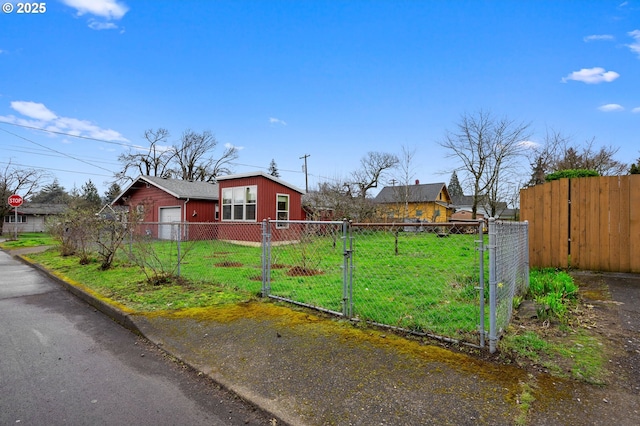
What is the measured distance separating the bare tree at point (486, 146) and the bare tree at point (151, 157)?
31.5m

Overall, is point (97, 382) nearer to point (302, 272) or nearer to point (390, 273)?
point (302, 272)

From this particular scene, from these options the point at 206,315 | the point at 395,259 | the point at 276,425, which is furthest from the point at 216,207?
the point at 276,425

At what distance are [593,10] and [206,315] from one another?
1112cm

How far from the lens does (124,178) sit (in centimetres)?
3653

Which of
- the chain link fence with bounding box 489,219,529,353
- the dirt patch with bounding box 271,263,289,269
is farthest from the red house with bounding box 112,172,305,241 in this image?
the chain link fence with bounding box 489,219,529,353

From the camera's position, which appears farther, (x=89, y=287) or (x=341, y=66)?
(x=341, y=66)

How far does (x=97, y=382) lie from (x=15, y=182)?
3701cm

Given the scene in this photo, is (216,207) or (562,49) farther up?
(562,49)

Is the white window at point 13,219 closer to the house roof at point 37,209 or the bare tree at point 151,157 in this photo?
the house roof at point 37,209

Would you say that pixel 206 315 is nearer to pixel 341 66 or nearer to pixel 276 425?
pixel 276 425

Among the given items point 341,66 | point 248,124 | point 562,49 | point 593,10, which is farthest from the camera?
point 248,124

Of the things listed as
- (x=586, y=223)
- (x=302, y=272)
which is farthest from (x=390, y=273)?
(x=586, y=223)

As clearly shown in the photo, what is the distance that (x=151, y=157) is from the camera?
3769 cm

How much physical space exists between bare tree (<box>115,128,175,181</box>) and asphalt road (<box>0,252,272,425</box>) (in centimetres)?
3656
